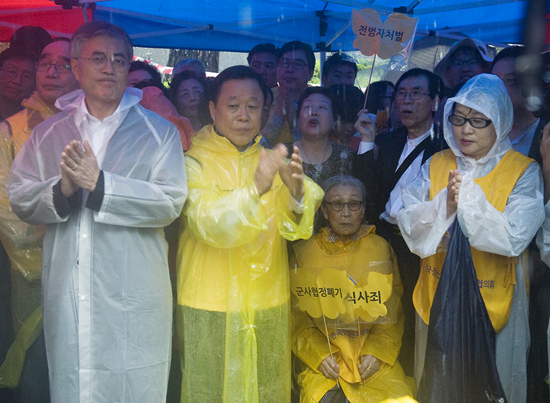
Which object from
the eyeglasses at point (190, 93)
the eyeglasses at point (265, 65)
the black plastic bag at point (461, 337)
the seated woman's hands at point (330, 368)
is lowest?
the seated woman's hands at point (330, 368)

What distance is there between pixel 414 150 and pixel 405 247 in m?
0.56

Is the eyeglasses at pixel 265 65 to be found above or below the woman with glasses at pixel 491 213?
above

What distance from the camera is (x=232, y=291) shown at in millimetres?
2346

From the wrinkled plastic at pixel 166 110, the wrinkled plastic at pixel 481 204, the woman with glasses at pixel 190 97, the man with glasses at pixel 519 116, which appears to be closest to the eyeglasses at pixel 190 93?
the woman with glasses at pixel 190 97

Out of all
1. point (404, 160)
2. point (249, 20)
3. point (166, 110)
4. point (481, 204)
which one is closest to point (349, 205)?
point (404, 160)

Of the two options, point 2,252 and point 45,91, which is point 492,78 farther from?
point 2,252

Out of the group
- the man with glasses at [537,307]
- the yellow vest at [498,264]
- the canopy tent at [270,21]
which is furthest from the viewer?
the canopy tent at [270,21]

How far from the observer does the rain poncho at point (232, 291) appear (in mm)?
2312

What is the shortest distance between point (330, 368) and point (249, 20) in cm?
293

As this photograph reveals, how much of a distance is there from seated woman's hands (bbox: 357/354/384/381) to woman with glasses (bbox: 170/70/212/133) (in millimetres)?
1761

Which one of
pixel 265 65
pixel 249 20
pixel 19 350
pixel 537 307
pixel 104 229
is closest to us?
pixel 104 229

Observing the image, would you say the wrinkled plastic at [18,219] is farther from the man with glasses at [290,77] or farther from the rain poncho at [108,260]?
the man with glasses at [290,77]

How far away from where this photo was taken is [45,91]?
8.70 feet

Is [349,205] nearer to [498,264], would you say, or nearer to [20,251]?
[498,264]
